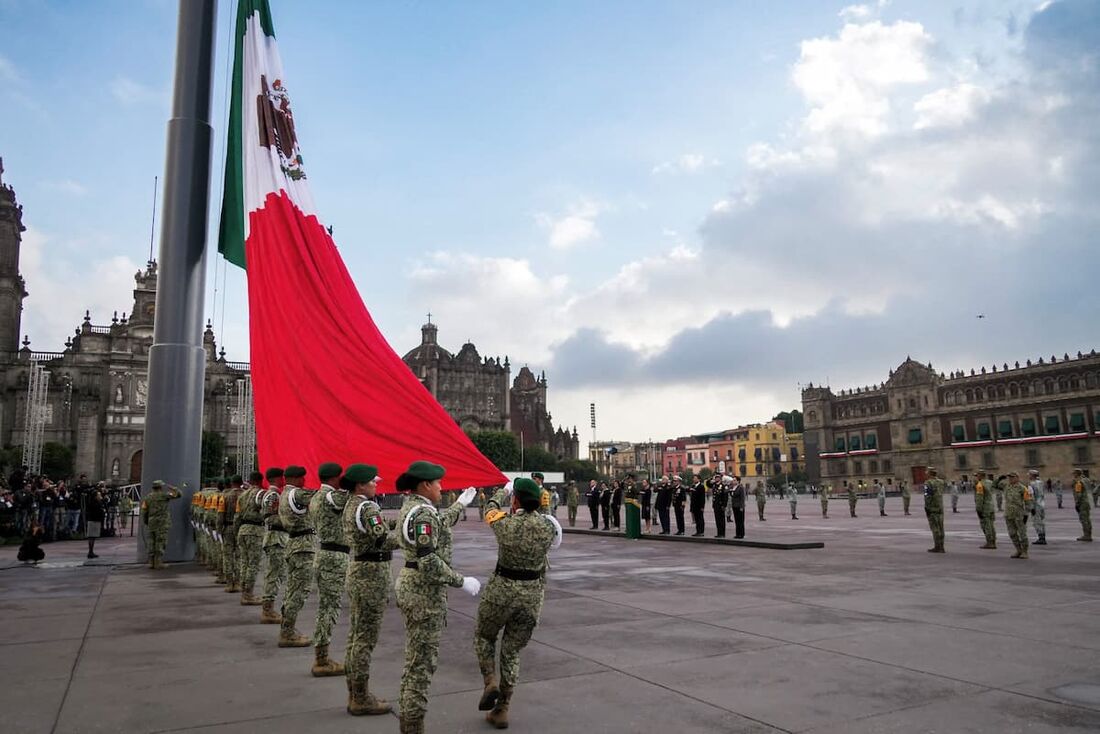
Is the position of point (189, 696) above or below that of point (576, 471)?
below

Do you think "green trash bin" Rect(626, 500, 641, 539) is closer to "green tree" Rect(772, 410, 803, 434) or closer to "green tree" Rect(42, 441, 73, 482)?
"green tree" Rect(42, 441, 73, 482)

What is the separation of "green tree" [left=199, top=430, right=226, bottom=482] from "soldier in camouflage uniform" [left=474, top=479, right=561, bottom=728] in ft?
207

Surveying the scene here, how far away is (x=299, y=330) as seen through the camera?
9.86 metres

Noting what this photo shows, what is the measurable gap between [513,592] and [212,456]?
2576 inches

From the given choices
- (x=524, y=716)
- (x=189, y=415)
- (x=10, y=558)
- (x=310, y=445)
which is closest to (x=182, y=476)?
(x=189, y=415)

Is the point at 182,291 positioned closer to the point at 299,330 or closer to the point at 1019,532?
the point at 299,330

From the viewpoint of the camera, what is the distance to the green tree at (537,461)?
91.1 m

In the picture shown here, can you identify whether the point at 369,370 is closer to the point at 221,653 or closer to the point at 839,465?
the point at 221,653

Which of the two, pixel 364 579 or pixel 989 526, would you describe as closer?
pixel 364 579

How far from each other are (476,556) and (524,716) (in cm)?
1305

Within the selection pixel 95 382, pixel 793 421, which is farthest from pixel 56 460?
pixel 793 421

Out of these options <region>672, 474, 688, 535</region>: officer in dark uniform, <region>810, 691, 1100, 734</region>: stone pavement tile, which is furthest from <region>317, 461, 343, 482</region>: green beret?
<region>672, 474, 688, 535</region>: officer in dark uniform

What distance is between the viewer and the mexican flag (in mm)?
8344

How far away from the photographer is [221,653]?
24.7 ft
